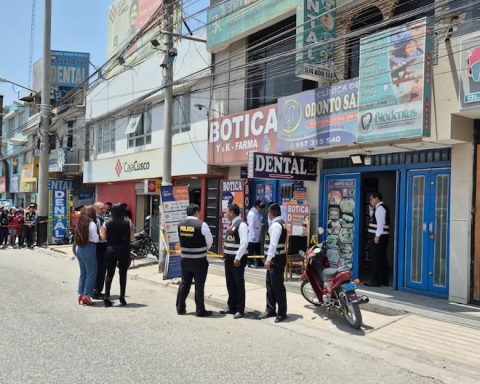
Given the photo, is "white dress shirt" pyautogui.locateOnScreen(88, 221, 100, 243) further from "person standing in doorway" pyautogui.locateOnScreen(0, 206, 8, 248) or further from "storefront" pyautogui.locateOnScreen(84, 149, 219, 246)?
"person standing in doorway" pyautogui.locateOnScreen(0, 206, 8, 248)

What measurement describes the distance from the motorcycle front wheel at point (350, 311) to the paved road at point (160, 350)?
1.94ft

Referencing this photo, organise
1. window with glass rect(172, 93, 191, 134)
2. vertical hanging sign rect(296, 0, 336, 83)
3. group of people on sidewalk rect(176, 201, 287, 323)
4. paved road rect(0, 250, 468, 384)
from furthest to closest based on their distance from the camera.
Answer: window with glass rect(172, 93, 191, 134)
vertical hanging sign rect(296, 0, 336, 83)
group of people on sidewalk rect(176, 201, 287, 323)
paved road rect(0, 250, 468, 384)

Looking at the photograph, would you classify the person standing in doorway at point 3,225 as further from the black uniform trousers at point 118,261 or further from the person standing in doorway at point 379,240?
the person standing in doorway at point 379,240

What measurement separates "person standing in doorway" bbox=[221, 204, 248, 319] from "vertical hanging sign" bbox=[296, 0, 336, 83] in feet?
13.5

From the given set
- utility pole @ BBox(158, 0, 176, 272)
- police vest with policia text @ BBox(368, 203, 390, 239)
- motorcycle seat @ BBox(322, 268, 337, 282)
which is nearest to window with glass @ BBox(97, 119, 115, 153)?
utility pole @ BBox(158, 0, 176, 272)

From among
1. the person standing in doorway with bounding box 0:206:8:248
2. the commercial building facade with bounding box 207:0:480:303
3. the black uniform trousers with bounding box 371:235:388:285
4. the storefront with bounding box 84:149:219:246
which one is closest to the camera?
the commercial building facade with bounding box 207:0:480:303

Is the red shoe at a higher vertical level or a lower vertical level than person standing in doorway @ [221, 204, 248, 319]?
lower

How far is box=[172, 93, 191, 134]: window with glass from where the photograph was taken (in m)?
17.2

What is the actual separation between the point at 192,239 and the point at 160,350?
238cm

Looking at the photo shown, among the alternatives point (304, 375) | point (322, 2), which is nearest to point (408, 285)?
point (304, 375)

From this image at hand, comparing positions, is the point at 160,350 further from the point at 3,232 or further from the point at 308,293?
the point at 3,232

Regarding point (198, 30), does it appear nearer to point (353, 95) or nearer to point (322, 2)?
point (322, 2)

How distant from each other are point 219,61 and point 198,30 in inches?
62.9

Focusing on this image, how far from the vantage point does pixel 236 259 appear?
A: 26.8ft
